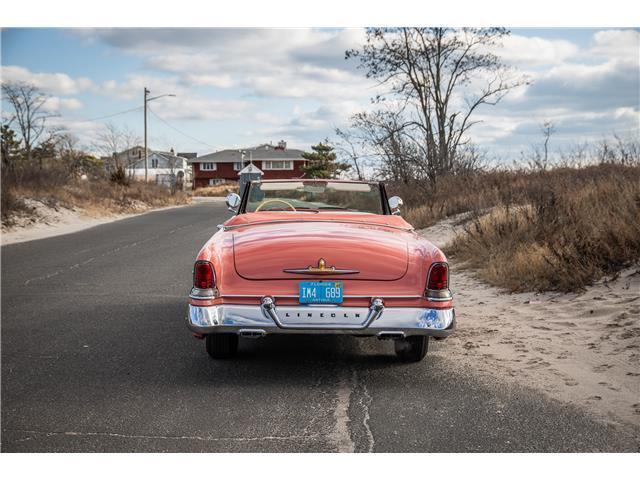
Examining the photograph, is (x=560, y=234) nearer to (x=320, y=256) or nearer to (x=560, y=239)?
(x=560, y=239)

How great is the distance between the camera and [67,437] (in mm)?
3971

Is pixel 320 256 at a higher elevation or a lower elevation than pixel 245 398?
higher

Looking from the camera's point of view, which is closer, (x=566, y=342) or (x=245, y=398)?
(x=245, y=398)

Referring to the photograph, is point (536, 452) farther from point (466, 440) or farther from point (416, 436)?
point (416, 436)

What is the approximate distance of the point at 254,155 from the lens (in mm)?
99188

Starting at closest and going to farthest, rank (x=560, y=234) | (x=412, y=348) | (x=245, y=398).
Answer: (x=245, y=398) → (x=412, y=348) → (x=560, y=234)

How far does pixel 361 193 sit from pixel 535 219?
5.85 m

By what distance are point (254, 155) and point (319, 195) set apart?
306 feet

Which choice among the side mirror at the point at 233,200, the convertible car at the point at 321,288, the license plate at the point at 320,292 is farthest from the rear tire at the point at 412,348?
the side mirror at the point at 233,200

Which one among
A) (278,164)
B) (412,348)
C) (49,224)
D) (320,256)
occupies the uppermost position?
(278,164)

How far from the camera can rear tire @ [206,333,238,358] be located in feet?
18.8

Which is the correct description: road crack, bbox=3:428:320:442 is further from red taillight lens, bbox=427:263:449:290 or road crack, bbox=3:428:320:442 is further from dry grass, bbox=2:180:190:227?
dry grass, bbox=2:180:190:227

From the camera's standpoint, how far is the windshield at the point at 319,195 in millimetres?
6898

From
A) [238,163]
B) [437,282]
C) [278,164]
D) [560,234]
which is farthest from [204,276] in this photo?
[238,163]
